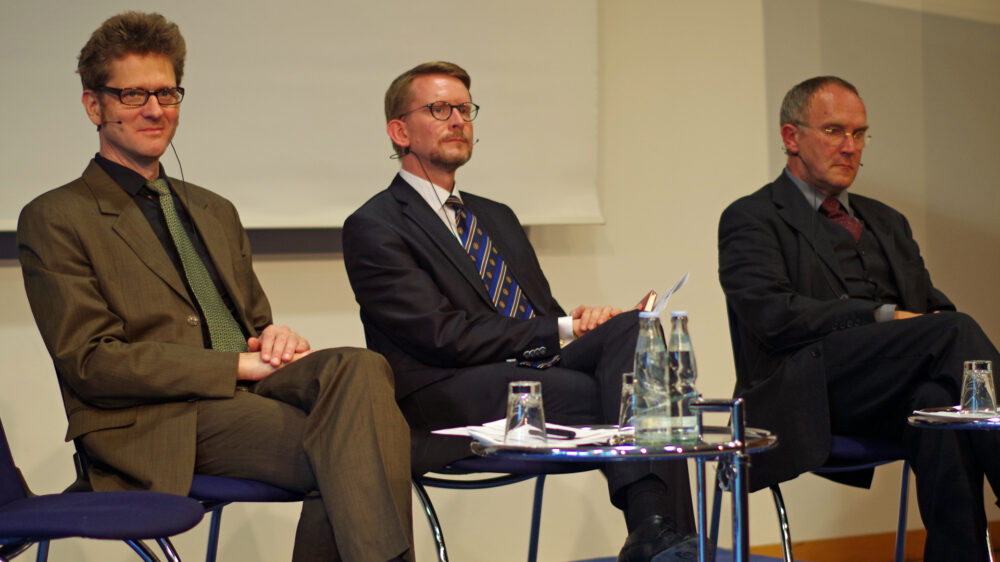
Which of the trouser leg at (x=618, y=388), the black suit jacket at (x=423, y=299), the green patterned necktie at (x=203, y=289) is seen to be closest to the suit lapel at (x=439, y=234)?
the black suit jacket at (x=423, y=299)

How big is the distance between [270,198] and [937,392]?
1.95m

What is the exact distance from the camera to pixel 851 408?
2770 mm

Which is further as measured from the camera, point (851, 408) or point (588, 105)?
point (588, 105)

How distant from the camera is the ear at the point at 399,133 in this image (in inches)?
121

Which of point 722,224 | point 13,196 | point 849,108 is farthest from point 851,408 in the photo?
point 13,196

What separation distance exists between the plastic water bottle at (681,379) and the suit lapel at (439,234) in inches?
45.7

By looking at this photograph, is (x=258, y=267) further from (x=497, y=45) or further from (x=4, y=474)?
(x=4, y=474)

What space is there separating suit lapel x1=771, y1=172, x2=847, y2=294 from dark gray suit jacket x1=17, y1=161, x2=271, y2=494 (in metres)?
1.72

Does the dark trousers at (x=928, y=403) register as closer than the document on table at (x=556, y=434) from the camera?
No

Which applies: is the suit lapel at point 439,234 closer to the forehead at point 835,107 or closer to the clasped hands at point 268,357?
the clasped hands at point 268,357

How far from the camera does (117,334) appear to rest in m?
2.25

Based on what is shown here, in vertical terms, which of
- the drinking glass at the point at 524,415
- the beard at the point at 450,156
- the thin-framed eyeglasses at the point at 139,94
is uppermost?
the thin-framed eyeglasses at the point at 139,94

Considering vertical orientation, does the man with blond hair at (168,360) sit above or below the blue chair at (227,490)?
above

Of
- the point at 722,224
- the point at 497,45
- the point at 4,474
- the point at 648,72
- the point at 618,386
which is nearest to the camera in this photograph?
the point at 4,474
